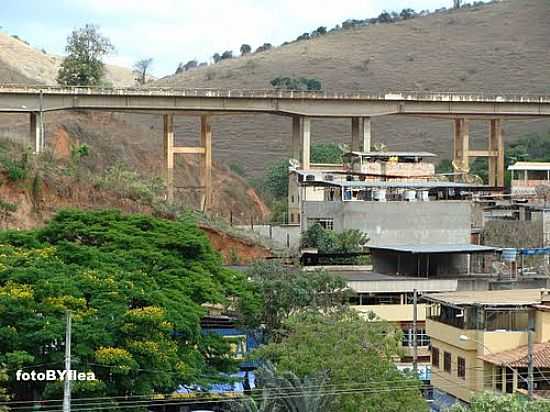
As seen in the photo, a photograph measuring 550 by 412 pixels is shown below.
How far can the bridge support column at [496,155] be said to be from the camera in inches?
3937

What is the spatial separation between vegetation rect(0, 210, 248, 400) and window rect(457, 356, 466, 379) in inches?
275

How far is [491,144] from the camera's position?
10131 centimetres

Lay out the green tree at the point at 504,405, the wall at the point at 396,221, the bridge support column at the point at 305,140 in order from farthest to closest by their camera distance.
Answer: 1. the bridge support column at the point at 305,140
2. the wall at the point at 396,221
3. the green tree at the point at 504,405

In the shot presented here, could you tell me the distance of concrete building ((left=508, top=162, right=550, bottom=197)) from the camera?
85.2 m

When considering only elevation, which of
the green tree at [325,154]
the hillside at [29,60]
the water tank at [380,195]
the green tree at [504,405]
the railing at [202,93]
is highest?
the hillside at [29,60]

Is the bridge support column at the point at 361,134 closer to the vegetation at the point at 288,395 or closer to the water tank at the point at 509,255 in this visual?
the water tank at the point at 509,255

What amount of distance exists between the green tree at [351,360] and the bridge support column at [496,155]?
62885 mm

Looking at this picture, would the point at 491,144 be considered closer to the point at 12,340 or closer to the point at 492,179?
the point at 492,179

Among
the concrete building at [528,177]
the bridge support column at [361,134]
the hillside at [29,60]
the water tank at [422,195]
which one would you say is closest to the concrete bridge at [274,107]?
the bridge support column at [361,134]

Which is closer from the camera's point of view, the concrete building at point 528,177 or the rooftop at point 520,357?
the rooftop at point 520,357

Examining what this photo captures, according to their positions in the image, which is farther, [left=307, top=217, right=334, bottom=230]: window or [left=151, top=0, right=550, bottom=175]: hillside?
[left=151, top=0, right=550, bottom=175]: hillside

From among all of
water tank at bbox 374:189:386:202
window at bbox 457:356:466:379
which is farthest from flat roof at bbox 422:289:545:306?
water tank at bbox 374:189:386:202

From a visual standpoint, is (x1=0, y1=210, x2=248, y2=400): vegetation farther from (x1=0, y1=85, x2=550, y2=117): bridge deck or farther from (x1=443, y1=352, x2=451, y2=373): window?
(x1=0, y1=85, x2=550, y2=117): bridge deck

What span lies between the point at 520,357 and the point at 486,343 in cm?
177
